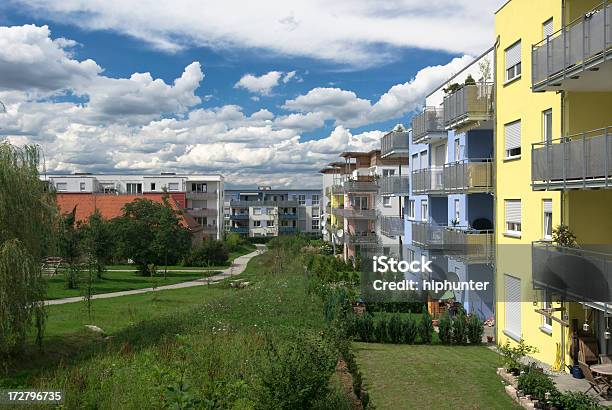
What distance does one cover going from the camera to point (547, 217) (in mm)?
16203

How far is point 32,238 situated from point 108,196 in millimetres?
54223

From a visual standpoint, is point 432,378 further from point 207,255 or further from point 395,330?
point 207,255

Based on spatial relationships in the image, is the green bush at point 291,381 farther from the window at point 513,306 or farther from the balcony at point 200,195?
the balcony at point 200,195

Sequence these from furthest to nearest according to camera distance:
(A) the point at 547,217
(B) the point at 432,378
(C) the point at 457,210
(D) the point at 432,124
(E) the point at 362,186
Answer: (E) the point at 362,186 → (D) the point at 432,124 → (C) the point at 457,210 → (A) the point at 547,217 → (B) the point at 432,378

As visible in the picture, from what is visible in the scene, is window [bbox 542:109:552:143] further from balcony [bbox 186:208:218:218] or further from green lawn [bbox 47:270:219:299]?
balcony [bbox 186:208:218:218]

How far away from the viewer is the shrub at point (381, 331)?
20.0 metres

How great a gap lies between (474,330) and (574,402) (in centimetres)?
986

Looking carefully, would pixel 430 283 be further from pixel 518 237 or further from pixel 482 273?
pixel 518 237

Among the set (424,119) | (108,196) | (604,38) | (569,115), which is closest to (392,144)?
(424,119)

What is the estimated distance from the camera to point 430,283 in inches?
1169

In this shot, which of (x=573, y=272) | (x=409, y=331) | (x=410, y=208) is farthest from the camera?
(x=410, y=208)

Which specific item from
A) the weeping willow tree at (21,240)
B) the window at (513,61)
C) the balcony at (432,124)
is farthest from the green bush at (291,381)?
the balcony at (432,124)

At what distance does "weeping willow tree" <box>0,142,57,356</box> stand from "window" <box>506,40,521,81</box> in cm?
1513

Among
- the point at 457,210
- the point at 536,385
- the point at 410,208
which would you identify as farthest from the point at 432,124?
the point at 536,385
